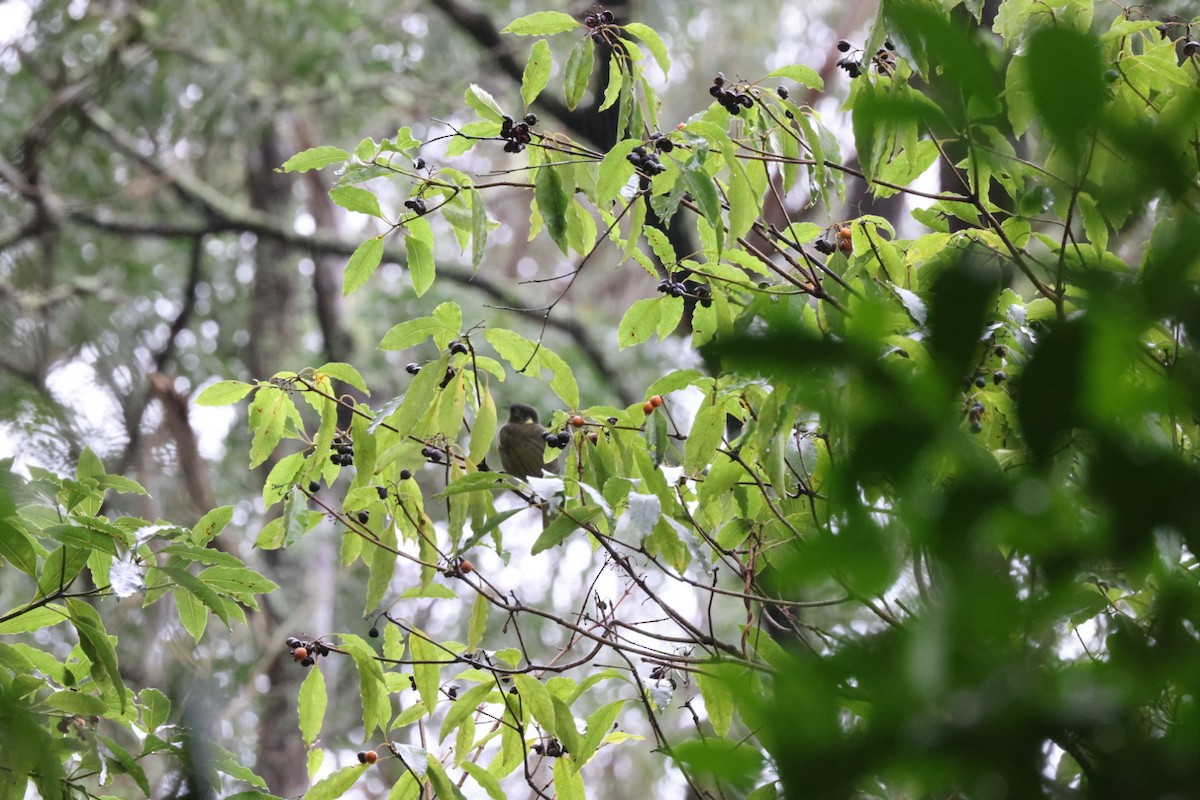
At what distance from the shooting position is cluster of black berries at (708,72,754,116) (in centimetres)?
158

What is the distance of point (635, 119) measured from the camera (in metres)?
1.58

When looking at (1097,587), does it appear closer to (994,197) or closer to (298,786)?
(994,197)

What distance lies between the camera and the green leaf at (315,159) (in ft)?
4.98

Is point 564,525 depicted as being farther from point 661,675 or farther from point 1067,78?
point 1067,78

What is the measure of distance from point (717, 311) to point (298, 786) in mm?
4930

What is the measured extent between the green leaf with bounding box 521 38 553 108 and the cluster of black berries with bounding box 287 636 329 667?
2.61 feet

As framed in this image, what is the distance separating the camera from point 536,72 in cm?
158

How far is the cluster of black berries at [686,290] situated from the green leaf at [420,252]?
0.35m

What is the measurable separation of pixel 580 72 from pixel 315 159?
1.25 feet

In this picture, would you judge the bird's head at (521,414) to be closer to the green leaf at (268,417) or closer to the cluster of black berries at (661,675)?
the green leaf at (268,417)

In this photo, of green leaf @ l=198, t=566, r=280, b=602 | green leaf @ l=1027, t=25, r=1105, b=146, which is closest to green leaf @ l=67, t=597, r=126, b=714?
green leaf @ l=198, t=566, r=280, b=602

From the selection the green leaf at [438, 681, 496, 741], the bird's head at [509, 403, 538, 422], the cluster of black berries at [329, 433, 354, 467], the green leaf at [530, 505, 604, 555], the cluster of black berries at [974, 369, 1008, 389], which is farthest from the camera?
the bird's head at [509, 403, 538, 422]

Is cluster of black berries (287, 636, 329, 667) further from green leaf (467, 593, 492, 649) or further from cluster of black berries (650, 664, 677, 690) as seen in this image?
cluster of black berries (650, 664, 677, 690)

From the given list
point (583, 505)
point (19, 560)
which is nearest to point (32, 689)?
point (19, 560)
